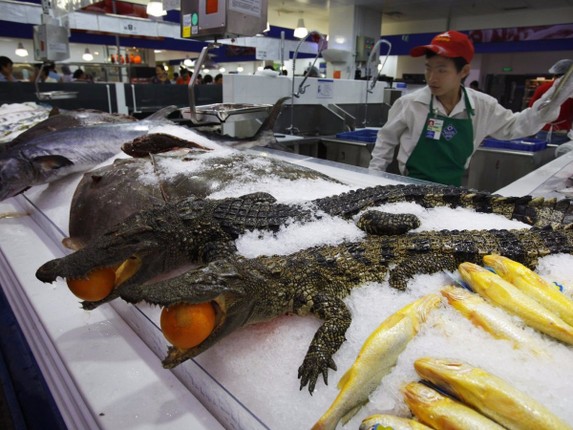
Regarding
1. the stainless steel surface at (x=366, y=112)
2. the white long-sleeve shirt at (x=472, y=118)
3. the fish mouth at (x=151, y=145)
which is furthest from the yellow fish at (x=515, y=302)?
the stainless steel surface at (x=366, y=112)

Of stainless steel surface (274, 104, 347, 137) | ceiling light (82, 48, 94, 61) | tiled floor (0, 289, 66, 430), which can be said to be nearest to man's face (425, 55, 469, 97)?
tiled floor (0, 289, 66, 430)

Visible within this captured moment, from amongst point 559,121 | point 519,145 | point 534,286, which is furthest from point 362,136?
point 534,286

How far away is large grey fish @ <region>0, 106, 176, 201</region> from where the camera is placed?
7.91ft

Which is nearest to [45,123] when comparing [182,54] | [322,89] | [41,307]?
[41,307]

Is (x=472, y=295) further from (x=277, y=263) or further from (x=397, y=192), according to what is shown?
(x=397, y=192)

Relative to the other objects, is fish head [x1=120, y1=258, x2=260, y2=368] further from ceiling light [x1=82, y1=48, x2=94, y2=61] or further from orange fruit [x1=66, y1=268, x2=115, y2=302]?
ceiling light [x1=82, y1=48, x2=94, y2=61]

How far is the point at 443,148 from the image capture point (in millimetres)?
3207

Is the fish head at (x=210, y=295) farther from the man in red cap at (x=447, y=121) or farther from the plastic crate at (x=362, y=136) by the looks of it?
the plastic crate at (x=362, y=136)

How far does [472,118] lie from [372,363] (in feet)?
9.54

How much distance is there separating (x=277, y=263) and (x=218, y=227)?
30cm

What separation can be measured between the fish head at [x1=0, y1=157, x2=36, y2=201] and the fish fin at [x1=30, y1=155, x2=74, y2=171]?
41 millimetres

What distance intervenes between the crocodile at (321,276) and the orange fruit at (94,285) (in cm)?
15

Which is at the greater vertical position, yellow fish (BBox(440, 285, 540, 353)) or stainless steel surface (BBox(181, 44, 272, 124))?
stainless steel surface (BBox(181, 44, 272, 124))

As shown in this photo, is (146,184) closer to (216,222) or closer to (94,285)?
(216,222)
